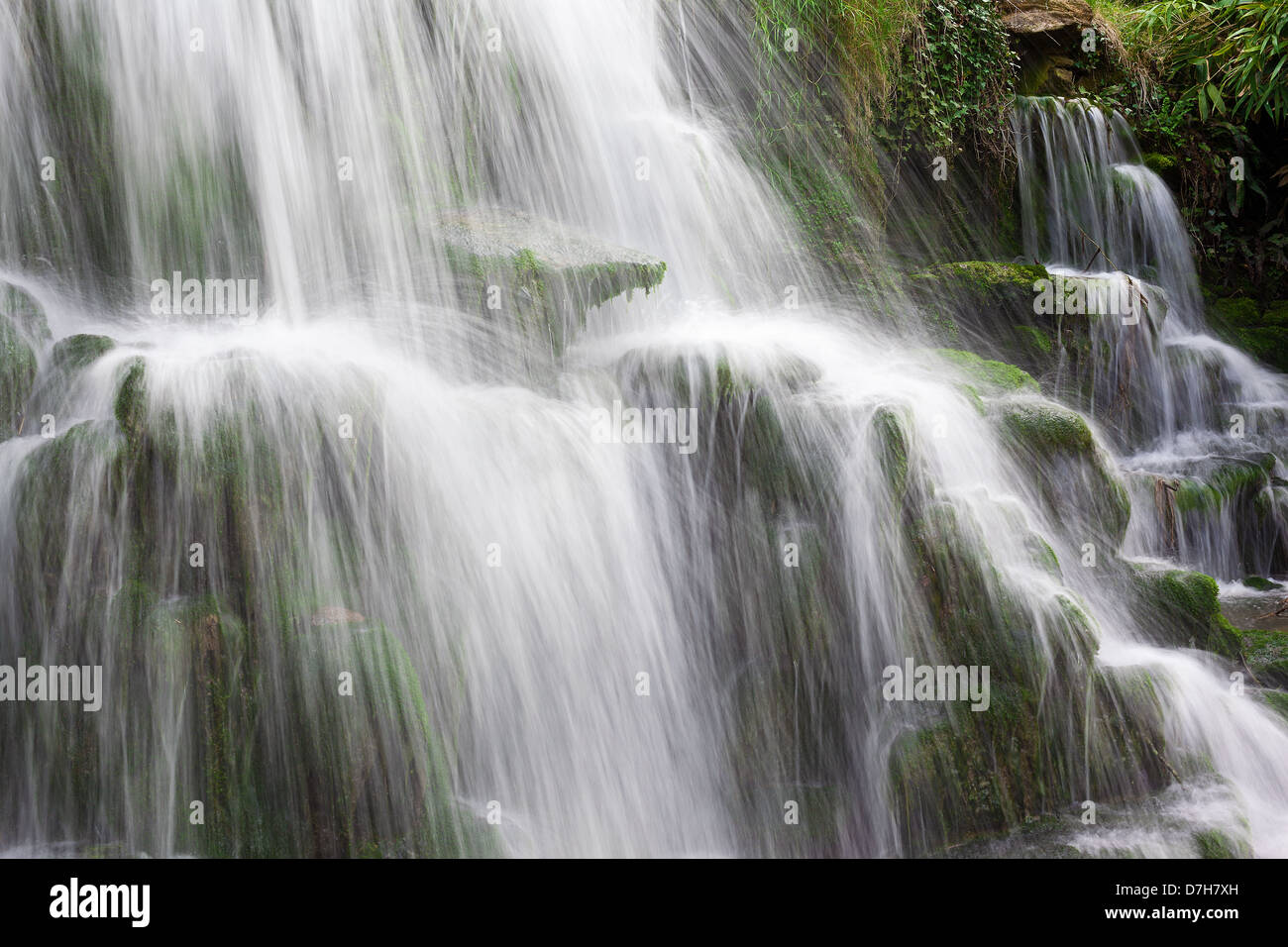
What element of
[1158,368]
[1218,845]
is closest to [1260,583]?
[1158,368]

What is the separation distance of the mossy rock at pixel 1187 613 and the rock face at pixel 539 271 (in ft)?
10.4

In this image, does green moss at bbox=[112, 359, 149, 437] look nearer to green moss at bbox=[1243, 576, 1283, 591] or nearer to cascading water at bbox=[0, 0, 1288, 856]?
cascading water at bbox=[0, 0, 1288, 856]

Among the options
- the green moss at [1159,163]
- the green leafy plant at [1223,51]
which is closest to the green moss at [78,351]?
the green moss at [1159,163]

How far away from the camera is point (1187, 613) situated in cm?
→ 527

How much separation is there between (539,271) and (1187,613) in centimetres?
383

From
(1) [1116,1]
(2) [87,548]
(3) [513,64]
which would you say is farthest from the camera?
(1) [1116,1]

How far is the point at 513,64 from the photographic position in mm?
6195

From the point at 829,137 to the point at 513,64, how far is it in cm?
223

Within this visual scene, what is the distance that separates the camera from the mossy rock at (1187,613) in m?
5.24

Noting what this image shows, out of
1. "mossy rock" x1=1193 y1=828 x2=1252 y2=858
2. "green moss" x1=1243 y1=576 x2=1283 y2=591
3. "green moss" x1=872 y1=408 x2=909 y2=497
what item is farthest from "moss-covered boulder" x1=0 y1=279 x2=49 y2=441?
"green moss" x1=1243 y1=576 x2=1283 y2=591

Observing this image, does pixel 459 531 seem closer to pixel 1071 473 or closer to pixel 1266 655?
pixel 1071 473

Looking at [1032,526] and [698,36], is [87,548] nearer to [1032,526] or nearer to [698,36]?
[1032,526]

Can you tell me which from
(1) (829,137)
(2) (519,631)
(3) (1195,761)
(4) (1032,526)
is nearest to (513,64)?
(1) (829,137)

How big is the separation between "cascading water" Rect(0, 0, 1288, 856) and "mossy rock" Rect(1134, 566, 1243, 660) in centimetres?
6
